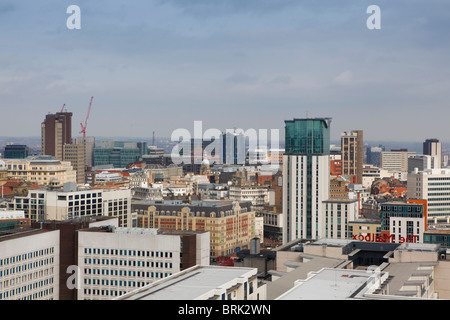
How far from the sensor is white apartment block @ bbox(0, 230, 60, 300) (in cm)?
1936

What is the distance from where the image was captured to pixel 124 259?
2122 centimetres

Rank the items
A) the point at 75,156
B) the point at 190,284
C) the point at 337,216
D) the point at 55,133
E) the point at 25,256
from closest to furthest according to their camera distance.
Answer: the point at 190,284 < the point at 25,256 < the point at 337,216 < the point at 75,156 < the point at 55,133

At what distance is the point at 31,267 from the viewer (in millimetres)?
20578

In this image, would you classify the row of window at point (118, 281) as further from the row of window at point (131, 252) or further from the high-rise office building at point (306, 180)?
the high-rise office building at point (306, 180)

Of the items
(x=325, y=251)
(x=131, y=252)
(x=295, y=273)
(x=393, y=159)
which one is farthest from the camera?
(x=393, y=159)

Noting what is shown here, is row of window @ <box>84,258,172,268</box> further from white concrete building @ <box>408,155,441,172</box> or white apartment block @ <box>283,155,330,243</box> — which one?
white concrete building @ <box>408,155,441,172</box>

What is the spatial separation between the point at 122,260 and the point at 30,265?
2.84 meters

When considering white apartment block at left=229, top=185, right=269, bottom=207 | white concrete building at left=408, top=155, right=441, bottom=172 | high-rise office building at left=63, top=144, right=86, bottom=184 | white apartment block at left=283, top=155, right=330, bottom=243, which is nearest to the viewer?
white apartment block at left=283, top=155, right=330, bottom=243

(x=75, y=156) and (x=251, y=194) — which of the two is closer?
(x=251, y=194)

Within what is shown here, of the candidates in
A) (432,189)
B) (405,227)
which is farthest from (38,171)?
(405,227)

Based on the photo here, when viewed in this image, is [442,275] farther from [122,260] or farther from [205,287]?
[205,287]

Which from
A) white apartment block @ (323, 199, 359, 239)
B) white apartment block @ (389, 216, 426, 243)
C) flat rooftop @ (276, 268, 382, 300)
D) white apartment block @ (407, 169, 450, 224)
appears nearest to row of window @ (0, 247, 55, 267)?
flat rooftop @ (276, 268, 382, 300)
